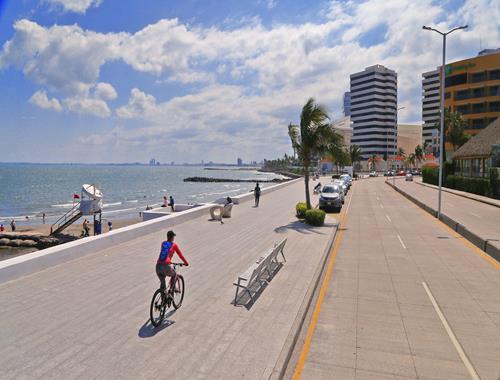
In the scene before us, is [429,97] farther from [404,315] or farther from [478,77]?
[404,315]

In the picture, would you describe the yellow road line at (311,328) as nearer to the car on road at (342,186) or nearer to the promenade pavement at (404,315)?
the promenade pavement at (404,315)

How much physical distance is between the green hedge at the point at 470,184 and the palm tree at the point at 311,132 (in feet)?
82.1

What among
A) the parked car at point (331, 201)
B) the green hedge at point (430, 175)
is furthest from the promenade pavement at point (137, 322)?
the green hedge at point (430, 175)

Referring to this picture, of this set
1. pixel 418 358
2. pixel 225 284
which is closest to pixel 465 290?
pixel 418 358

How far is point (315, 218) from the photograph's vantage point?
18469 millimetres

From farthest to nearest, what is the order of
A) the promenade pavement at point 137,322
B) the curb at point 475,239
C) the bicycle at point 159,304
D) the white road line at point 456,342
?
the curb at point 475,239 → the bicycle at point 159,304 → the white road line at point 456,342 → the promenade pavement at point 137,322

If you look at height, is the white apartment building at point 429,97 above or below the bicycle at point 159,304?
above

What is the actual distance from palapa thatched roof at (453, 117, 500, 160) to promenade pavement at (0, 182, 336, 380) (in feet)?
115

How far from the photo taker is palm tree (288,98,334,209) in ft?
64.9

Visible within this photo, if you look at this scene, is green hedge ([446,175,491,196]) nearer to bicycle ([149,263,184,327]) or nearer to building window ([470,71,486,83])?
building window ([470,71,486,83])

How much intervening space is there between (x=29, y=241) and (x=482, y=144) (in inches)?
1792

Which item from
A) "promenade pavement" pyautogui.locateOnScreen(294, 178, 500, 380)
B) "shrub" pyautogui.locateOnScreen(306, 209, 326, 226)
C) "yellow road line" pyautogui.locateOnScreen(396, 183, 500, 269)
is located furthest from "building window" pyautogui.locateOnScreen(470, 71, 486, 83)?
"promenade pavement" pyautogui.locateOnScreen(294, 178, 500, 380)

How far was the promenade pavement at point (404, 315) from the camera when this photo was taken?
5.85 meters

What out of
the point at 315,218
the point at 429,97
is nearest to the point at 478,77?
the point at 315,218
